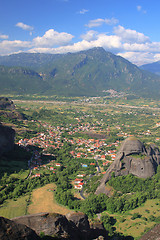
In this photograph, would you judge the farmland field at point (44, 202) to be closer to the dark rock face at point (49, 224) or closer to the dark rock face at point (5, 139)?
the dark rock face at point (5, 139)

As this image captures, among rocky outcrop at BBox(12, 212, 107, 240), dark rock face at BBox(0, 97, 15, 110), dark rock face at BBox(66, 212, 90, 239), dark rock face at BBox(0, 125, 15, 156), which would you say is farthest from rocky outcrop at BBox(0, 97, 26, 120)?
rocky outcrop at BBox(12, 212, 107, 240)

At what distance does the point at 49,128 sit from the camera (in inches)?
4326

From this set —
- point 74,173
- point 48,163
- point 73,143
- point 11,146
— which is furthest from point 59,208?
point 73,143

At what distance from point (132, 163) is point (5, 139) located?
3616 centimetres

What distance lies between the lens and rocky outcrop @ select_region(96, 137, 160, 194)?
4456 cm

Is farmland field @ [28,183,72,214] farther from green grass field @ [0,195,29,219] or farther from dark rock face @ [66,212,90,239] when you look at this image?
dark rock face @ [66,212,90,239]

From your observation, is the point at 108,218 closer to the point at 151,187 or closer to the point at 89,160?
the point at 151,187

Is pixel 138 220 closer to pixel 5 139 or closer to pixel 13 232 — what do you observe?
pixel 13 232

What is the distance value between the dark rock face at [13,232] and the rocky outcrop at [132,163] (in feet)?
98.7

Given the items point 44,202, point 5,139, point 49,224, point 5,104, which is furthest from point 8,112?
point 49,224

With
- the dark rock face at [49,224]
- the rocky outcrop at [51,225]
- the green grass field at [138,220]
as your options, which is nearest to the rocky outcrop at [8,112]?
the green grass field at [138,220]

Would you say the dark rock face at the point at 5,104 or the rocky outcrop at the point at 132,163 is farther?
the dark rock face at the point at 5,104

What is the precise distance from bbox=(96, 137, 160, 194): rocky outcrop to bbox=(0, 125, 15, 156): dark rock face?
101ft

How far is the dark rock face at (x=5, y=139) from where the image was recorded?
192ft
